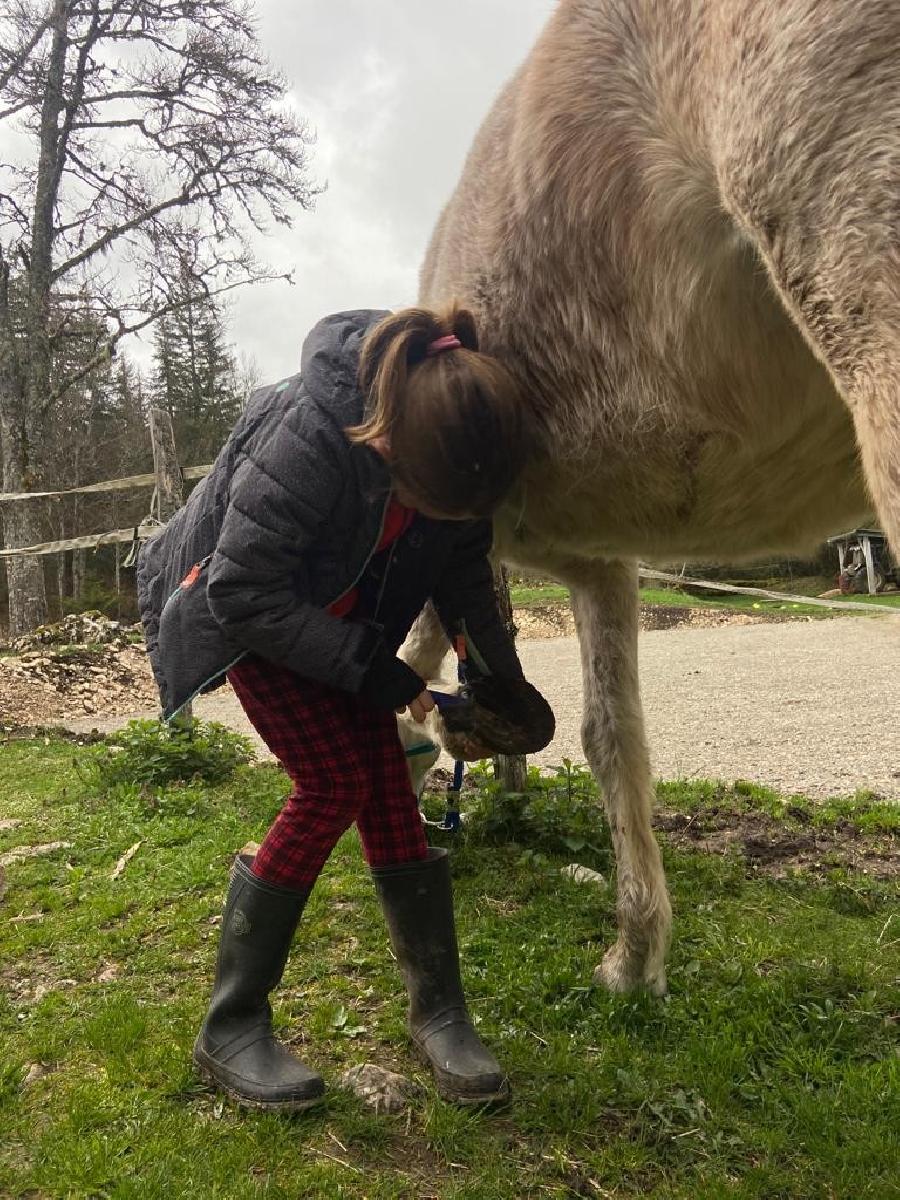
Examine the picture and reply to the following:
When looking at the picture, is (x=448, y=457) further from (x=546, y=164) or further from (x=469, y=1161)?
(x=469, y=1161)

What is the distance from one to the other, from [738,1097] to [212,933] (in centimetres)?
185

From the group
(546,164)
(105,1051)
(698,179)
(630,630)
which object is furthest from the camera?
(630,630)

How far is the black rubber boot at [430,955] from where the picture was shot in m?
2.23

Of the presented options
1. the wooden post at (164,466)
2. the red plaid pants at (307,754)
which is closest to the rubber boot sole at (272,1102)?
the red plaid pants at (307,754)

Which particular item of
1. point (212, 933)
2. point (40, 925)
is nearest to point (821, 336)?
point (212, 933)

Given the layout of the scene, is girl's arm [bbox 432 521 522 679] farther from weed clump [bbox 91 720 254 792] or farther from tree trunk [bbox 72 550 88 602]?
tree trunk [bbox 72 550 88 602]

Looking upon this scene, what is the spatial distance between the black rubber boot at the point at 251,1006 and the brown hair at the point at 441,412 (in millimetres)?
1099

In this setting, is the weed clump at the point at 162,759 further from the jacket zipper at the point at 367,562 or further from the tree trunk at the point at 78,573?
the tree trunk at the point at 78,573

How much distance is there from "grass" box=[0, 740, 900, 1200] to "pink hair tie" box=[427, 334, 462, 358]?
1720 mm

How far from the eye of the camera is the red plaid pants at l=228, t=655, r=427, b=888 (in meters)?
2.09

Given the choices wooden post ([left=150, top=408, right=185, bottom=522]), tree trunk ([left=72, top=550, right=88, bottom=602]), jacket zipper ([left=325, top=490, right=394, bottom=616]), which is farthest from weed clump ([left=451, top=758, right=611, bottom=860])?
tree trunk ([left=72, top=550, right=88, bottom=602])

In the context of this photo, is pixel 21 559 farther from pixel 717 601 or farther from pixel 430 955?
pixel 717 601

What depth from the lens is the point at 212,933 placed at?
10.3 ft

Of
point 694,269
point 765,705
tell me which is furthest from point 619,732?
point 765,705
